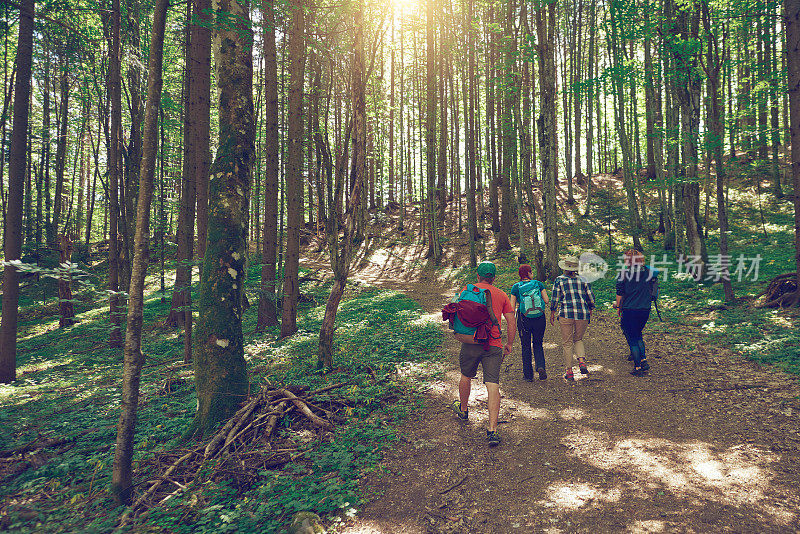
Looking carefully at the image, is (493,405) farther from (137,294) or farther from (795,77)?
(795,77)

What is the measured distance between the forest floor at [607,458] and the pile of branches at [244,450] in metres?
1.28

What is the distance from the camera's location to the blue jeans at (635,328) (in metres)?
6.93

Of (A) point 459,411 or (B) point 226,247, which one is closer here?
(B) point 226,247

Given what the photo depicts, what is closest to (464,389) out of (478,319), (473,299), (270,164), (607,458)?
(478,319)

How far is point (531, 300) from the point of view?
265 inches

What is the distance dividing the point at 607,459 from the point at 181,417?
6088 millimetres

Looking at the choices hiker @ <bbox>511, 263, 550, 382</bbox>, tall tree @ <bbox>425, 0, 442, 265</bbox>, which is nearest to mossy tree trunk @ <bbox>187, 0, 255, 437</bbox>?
hiker @ <bbox>511, 263, 550, 382</bbox>

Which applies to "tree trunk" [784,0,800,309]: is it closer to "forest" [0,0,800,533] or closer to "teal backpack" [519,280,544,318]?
"forest" [0,0,800,533]

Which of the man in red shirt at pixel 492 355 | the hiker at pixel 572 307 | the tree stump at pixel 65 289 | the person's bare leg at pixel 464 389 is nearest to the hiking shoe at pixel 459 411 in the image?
the person's bare leg at pixel 464 389

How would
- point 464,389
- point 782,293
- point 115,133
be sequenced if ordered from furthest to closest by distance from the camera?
point 115,133, point 782,293, point 464,389

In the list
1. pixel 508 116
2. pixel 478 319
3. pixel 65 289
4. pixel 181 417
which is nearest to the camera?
pixel 478 319

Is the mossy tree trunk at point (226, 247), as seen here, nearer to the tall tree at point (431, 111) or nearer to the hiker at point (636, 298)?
the hiker at point (636, 298)

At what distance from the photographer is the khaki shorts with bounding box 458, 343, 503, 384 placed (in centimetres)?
492

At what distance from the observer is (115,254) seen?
1227cm
